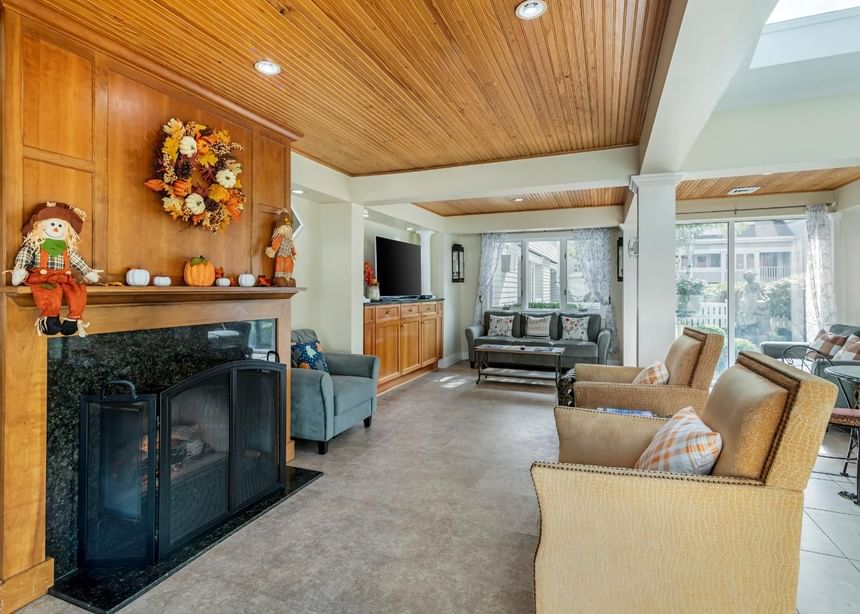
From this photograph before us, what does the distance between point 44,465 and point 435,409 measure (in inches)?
132

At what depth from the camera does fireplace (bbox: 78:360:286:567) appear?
2025 mm

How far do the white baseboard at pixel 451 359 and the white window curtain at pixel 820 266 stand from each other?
4.89 metres

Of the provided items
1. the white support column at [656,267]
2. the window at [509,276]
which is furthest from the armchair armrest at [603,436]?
Answer: the window at [509,276]

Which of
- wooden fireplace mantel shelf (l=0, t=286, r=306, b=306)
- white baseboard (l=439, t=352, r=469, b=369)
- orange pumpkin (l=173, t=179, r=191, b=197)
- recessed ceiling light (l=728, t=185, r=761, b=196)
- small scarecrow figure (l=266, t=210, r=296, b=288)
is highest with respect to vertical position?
recessed ceiling light (l=728, t=185, r=761, b=196)

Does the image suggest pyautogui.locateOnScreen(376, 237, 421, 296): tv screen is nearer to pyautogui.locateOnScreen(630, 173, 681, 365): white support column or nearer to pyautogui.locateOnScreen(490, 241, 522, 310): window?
pyautogui.locateOnScreen(490, 241, 522, 310): window

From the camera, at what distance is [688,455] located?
156cm

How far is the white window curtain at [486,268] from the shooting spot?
7.86 metres

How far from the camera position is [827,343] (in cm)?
468

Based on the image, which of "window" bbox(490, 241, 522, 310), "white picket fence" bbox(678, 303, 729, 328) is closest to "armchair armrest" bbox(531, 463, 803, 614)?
"white picket fence" bbox(678, 303, 729, 328)

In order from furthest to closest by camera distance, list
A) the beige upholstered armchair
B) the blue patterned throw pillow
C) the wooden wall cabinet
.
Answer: the wooden wall cabinet
the blue patterned throw pillow
the beige upholstered armchair

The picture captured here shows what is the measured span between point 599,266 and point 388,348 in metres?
3.89

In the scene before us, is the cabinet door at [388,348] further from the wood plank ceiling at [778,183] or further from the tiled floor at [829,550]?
the tiled floor at [829,550]

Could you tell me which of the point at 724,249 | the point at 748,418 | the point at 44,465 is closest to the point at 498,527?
the point at 748,418

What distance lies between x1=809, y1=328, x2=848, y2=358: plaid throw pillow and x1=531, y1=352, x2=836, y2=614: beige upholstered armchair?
4180 mm
